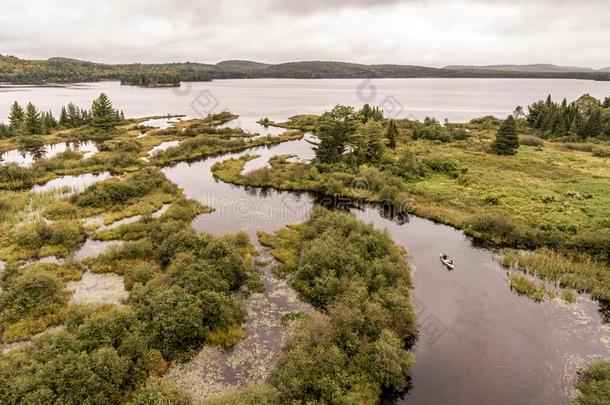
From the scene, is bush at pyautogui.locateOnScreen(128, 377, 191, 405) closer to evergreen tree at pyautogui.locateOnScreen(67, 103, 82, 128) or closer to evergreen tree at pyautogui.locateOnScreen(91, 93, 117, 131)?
evergreen tree at pyautogui.locateOnScreen(91, 93, 117, 131)

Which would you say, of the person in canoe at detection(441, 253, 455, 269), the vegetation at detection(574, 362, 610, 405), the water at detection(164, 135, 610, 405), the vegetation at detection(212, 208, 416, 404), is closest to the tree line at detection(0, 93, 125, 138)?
the water at detection(164, 135, 610, 405)

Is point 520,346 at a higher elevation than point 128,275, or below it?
below

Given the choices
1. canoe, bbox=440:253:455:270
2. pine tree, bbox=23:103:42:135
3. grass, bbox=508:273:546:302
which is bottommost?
grass, bbox=508:273:546:302

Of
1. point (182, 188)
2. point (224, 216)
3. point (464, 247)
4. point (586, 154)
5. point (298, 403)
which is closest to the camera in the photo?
point (298, 403)

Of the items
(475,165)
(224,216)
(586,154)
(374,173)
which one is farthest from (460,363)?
(586,154)

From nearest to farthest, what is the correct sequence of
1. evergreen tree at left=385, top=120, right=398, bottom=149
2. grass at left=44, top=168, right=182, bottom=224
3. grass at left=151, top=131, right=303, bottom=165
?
grass at left=44, top=168, right=182, bottom=224, grass at left=151, top=131, right=303, bottom=165, evergreen tree at left=385, top=120, right=398, bottom=149

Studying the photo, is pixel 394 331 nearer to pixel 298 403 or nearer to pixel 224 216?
pixel 298 403

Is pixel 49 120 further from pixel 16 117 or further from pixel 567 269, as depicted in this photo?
pixel 567 269
